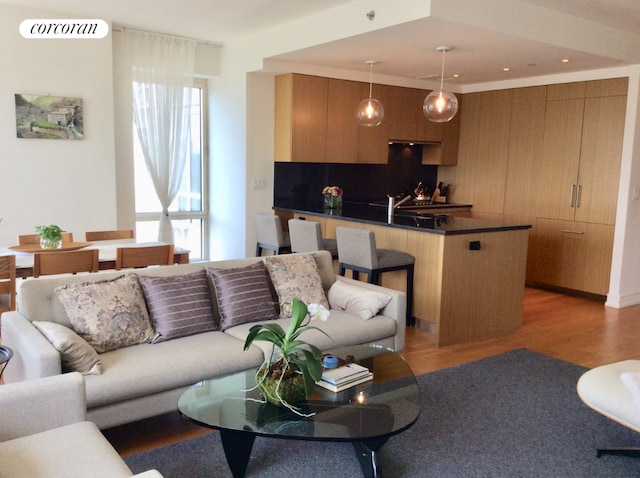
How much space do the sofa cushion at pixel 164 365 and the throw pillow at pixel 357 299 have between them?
908 mm

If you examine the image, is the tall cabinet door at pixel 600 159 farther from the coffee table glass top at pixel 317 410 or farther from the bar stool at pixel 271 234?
the coffee table glass top at pixel 317 410

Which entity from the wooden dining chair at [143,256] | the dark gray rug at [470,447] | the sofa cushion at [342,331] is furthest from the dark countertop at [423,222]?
the wooden dining chair at [143,256]

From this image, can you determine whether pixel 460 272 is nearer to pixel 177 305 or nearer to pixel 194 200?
pixel 177 305

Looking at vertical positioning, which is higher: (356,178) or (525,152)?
(525,152)

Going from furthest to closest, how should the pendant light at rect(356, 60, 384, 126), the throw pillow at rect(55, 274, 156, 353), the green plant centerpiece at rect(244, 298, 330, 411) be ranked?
the pendant light at rect(356, 60, 384, 126), the throw pillow at rect(55, 274, 156, 353), the green plant centerpiece at rect(244, 298, 330, 411)

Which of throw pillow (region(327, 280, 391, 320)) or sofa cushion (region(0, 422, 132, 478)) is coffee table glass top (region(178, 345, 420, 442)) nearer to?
sofa cushion (region(0, 422, 132, 478))

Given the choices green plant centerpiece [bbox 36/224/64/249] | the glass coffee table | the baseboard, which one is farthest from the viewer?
the baseboard

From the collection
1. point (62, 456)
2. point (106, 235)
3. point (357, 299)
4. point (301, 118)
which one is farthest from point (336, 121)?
point (62, 456)

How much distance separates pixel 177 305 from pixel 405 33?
2.78 m

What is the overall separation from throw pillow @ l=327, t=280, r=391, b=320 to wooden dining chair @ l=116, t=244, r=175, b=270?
1.30 metres

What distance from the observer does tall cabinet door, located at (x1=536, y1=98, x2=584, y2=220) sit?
20.3ft

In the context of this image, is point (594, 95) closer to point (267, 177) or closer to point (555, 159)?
point (555, 159)

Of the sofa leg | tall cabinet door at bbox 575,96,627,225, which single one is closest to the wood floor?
tall cabinet door at bbox 575,96,627,225

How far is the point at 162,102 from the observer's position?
615cm
